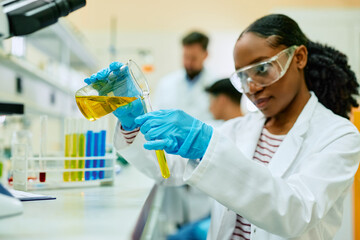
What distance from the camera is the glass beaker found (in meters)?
1.05

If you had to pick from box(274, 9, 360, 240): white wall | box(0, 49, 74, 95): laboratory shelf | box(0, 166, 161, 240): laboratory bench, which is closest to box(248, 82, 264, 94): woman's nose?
box(0, 166, 161, 240): laboratory bench

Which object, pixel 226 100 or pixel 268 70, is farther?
pixel 226 100

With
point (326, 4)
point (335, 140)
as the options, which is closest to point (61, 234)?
point (335, 140)

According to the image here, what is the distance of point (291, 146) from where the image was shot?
4.21ft

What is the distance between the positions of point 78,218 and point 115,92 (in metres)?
0.39

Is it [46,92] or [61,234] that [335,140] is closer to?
[61,234]

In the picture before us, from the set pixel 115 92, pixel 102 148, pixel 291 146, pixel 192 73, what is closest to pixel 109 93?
pixel 115 92

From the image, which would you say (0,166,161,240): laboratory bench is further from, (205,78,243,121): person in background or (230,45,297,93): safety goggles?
(205,78,243,121): person in background

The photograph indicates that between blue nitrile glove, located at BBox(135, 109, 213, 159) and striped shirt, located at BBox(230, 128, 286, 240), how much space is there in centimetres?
43

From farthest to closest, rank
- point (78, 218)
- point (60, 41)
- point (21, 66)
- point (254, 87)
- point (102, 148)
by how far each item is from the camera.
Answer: point (60, 41) → point (21, 66) → point (102, 148) → point (254, 87) → point (78, 218)

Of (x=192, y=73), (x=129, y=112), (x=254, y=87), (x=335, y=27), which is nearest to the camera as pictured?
(x=129, y=112)

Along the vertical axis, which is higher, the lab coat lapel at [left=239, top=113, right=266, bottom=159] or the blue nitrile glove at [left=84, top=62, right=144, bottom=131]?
the blue nitrile glove at [left=84, top=62, right=144, bottom=131]

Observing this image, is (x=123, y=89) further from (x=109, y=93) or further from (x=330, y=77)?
(x=330, y=77)

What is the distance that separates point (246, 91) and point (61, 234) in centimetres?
86
